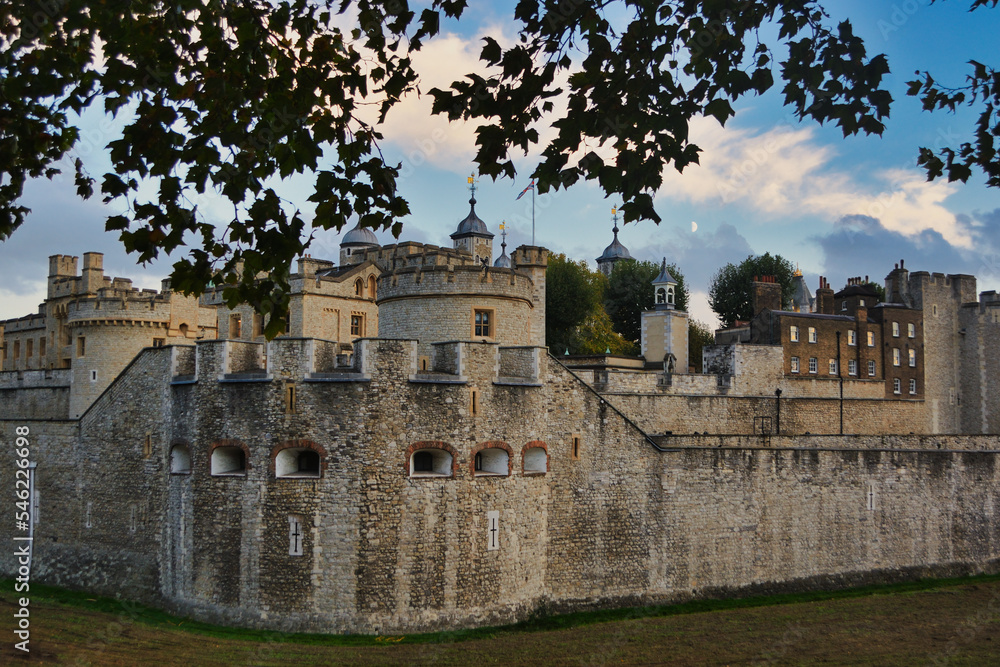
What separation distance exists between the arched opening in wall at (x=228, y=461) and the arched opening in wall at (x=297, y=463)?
93cm

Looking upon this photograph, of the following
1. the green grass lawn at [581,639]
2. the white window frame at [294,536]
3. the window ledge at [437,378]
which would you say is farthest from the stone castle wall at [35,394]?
the window ledge at [437,378]

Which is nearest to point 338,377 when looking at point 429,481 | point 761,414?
point 429,481

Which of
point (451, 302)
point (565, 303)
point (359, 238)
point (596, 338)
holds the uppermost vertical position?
point (359, 238)

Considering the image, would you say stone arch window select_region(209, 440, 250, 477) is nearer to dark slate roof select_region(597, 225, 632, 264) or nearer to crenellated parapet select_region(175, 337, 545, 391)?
crenellated parapet select_region(175, 337, 545, 391)

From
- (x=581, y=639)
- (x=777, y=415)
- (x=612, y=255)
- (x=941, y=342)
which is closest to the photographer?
(x=581, y=639)

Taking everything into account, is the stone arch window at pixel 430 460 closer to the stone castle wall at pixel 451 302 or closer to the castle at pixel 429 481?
the castle at pixel 429 481

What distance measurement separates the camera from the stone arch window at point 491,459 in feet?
70.0

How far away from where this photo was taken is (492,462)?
21938 mm

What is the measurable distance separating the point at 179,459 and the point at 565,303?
32.2 metres

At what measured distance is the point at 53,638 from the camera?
18.5 meters

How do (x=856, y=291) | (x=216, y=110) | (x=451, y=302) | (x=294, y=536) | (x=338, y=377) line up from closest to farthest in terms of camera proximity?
(x=216, y=110) < (x=338, y=377) < (x=294, y=536) < (x=451, y=302) < (x=856, y=291)

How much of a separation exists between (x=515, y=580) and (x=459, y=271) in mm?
8056

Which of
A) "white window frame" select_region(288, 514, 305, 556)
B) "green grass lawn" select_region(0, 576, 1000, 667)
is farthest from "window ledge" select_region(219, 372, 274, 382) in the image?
"green grass lawn" select_region(0, 576, 1000, 667)

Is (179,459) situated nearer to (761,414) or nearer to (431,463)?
(431,463)
